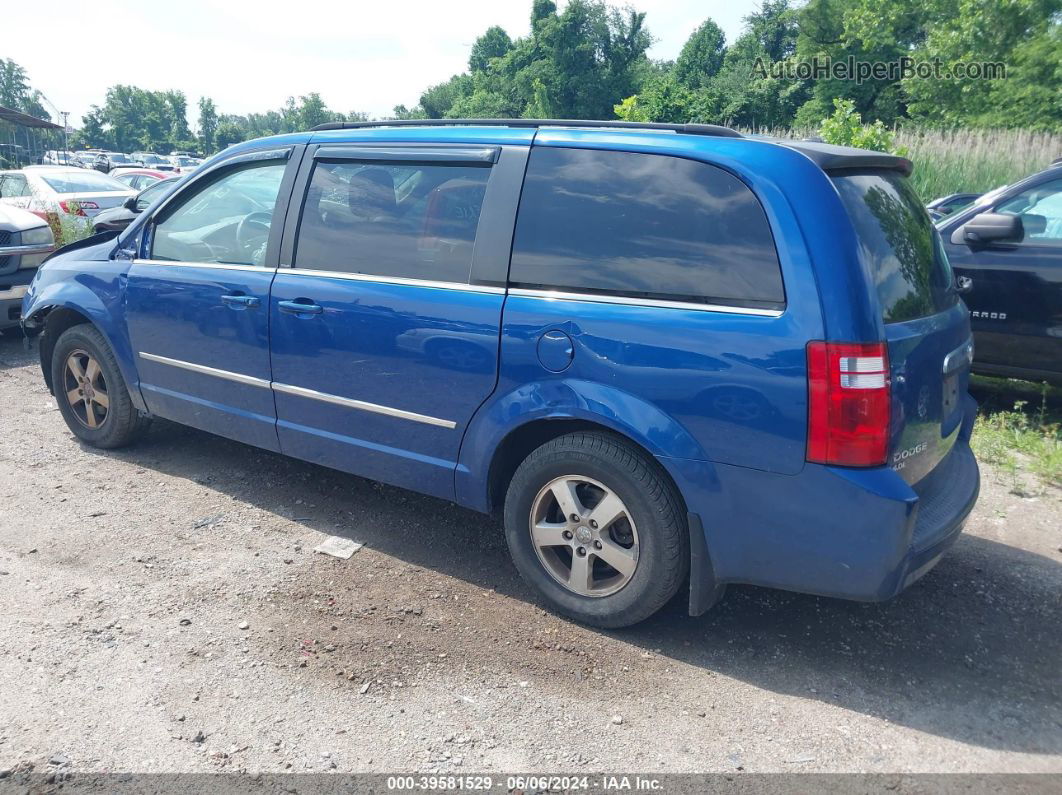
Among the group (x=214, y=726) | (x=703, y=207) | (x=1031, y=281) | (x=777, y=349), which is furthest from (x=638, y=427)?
(x=1031, y=281)

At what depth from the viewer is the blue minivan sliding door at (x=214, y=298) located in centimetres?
423

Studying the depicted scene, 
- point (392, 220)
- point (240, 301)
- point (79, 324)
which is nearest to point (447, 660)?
point (392, 220)

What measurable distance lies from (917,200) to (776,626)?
189 cm

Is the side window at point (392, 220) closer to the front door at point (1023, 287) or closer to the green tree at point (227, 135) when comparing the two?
the front door at point (1023, 287)

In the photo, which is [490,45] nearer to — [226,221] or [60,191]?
[60,191]

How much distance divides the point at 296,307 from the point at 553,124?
146 cm

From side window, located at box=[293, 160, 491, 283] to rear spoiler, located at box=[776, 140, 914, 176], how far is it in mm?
1293

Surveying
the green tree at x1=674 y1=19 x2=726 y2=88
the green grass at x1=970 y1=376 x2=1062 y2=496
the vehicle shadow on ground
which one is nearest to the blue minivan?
the vehicle shadow on ground

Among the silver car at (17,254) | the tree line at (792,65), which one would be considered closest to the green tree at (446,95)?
the tree line at (792,65)

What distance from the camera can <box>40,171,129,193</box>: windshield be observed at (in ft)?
43.8

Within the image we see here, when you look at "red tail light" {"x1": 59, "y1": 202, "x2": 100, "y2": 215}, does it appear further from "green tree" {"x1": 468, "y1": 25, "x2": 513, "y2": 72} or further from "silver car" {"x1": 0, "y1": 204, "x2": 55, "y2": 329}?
"green tree" {"x1": 468, "y1": 25, "x2": 513, "y2": 72}

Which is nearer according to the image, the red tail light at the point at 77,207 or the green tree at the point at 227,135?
the red tail light at the point at 77,207

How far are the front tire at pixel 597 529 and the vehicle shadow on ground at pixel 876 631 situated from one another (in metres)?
0.21

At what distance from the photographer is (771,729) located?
2.84 metres
